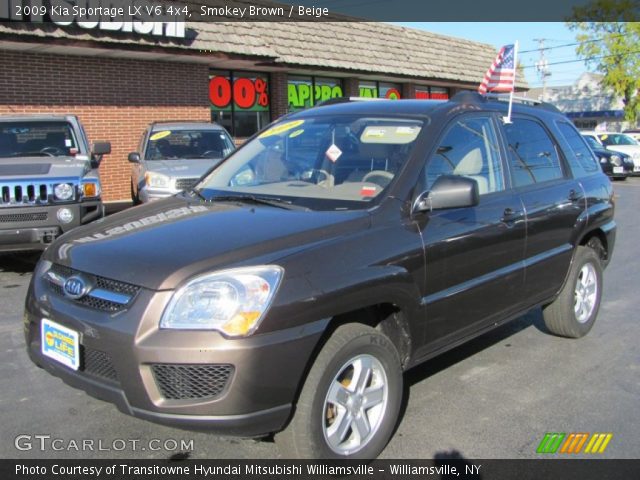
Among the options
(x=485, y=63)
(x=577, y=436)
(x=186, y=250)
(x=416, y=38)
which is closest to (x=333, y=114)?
(x=186, y=250)

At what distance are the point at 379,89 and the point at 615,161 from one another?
314 inches

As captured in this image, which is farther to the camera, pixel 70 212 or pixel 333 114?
pixel 70 212

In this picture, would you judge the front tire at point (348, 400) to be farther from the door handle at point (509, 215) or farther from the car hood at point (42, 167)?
the car hood at point (42, 167)

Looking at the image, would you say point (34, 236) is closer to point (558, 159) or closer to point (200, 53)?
point (558, 159)

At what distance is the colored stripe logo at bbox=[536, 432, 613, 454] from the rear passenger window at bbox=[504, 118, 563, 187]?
5.54ft

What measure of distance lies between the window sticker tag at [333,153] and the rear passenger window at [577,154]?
7.17 feet

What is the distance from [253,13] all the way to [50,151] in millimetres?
9895

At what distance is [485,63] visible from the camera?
24953 millimetres

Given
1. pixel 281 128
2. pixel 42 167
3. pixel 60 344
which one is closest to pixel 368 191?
pixel 281 128

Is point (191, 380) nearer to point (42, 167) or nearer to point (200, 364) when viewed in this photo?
point (200, 364)

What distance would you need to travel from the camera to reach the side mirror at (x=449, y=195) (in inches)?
135

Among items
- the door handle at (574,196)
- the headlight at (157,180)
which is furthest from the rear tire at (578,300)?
the headlight at (157,180)

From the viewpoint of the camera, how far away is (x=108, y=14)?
12.3 m

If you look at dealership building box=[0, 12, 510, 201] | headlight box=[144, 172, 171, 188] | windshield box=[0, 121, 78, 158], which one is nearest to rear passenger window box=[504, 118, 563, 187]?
windshield box=[0, 121, 78, 158]
